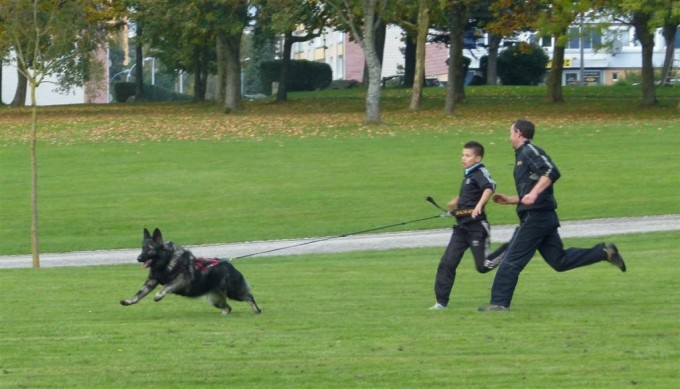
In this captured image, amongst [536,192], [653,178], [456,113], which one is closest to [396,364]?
[536,192]

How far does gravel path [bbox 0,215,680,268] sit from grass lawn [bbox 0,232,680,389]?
631cm

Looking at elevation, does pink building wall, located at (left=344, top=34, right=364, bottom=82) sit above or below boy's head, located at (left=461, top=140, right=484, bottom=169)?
above

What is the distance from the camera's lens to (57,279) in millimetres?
17391

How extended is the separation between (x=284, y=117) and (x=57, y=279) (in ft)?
104

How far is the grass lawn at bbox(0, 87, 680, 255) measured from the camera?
2750 cm

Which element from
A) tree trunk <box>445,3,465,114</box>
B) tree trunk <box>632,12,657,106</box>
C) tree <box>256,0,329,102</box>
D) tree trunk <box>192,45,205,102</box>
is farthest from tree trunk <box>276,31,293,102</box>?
tree trunk <box>632,12,657,106</box>

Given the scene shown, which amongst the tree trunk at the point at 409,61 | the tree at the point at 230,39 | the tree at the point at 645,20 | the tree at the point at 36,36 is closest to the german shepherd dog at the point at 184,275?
the tree at the point at 36,36

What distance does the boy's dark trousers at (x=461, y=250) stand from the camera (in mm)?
12242

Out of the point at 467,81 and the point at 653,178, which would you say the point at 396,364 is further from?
the point at 467,81

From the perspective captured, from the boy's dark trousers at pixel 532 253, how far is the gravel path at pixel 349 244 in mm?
10435

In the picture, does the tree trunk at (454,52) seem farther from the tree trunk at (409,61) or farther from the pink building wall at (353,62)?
the pink building wall at (353,62)

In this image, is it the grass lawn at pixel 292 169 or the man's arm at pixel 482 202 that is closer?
the man's arm at pixel 482 202

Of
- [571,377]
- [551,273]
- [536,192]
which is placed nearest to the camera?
[571,377]

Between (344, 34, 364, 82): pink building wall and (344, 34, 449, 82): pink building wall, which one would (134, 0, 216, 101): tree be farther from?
(344, 34, 364, 82): pink building wall
